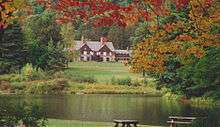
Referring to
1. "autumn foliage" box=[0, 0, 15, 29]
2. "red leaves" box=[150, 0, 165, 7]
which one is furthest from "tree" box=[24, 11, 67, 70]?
"autumn foliage" box=[0, 0, 15, 29]

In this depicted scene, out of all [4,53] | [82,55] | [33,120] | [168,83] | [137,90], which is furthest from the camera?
[82,55]

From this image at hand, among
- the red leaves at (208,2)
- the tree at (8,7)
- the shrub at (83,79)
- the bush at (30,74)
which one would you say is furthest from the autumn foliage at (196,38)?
the shrub at (83,79)

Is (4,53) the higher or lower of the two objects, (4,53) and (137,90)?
the higher

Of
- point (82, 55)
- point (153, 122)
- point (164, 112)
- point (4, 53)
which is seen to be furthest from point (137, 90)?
point (82, 55)

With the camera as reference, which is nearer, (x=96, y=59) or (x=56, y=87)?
(x=56, y=87)

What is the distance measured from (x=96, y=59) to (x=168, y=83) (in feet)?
258

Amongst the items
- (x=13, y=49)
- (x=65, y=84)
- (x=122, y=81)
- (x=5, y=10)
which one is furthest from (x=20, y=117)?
(x=13, y=49)

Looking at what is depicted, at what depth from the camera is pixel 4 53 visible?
7231 centimetres

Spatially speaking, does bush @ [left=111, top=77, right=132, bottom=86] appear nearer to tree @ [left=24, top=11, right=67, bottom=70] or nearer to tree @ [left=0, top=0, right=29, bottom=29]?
tree @ [left=24, top=11, right=67, bottom=70]

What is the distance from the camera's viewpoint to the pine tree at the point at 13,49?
72469mm

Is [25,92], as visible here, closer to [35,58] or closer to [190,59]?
[35,58]

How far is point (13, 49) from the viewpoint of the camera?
2931 inches

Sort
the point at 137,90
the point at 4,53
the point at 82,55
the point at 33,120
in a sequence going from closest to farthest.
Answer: the point at 33,120
the point at 137,90
the point at 4,53
the point at 82,55

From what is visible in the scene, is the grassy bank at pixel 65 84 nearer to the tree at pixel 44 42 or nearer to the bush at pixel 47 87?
the bush at pixel 47 87
